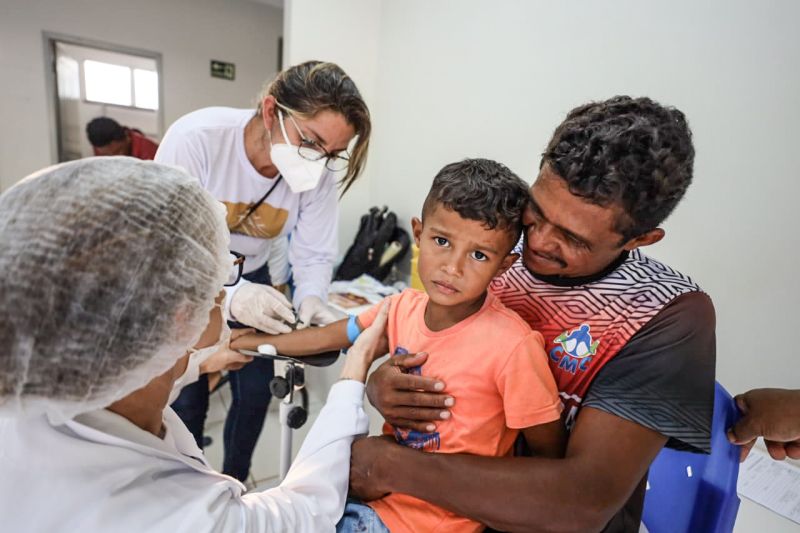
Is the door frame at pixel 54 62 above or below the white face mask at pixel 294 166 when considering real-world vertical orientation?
above

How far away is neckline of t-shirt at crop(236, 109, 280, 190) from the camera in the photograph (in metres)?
1.50

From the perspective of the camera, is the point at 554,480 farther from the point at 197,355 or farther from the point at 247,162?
the point at 247,162

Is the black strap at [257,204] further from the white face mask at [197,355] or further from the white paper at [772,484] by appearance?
the white paper at [772,484]

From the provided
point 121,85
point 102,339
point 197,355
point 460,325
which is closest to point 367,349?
point 460,325

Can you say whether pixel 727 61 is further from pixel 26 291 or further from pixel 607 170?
pixel 26 291

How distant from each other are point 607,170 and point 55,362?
84 cm

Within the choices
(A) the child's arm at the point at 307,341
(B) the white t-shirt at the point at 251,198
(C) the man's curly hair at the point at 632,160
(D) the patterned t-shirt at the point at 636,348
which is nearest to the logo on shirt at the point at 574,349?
(D) the patterned t-shirt at the point at 636,348

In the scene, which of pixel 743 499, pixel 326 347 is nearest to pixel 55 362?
pixel 326 347

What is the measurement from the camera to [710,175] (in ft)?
4.87

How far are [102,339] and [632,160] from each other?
32.5 inches

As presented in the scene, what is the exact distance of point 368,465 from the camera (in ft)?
2.84

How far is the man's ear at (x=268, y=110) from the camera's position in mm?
1429

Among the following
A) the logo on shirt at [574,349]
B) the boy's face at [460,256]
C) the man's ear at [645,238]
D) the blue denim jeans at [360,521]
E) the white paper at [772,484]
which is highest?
the man's ear at [645,238]

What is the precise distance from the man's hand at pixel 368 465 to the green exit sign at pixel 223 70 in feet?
16.9
